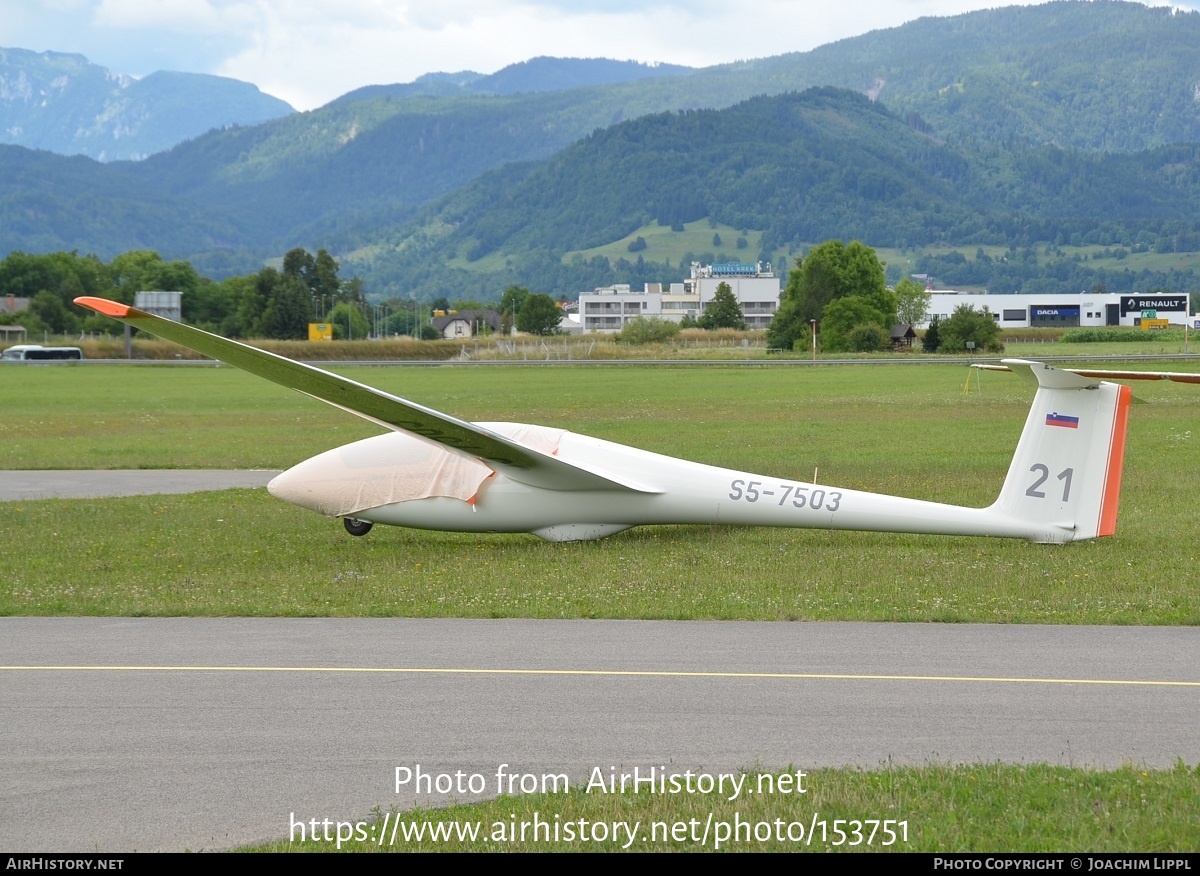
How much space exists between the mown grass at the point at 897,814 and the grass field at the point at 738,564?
0.06ft

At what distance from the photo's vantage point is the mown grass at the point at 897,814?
6.71 meters

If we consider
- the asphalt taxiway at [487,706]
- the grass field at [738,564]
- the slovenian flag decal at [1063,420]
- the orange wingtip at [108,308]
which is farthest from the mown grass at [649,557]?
the orange wingtip at [108,308]

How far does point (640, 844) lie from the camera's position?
675 cm

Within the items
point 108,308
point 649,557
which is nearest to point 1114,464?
point 649,557

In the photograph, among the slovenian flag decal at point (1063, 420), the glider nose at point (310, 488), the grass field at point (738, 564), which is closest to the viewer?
the grass field at point (738, 564)

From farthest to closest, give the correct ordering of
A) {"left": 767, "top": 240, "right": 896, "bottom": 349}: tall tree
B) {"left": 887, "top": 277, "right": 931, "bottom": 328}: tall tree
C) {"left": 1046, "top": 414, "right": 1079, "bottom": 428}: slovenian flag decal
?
{"left": 887, "top": 277, "right": 931, "bottom": 328}: tall tree → {"left": 767, "top": 240, "right": 896, "bottom": 349}: tall tree → {"left": 1046, "top": 414, "right": 1079, "bottom": 428}: slovenian flag decal

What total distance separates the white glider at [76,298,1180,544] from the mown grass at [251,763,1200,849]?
770 cm

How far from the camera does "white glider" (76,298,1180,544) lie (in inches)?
588

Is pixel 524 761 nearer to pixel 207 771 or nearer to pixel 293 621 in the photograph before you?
pixel 207 771

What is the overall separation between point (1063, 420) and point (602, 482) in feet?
17.6

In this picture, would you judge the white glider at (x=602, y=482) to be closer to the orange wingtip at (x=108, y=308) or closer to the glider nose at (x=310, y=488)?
the glider nose at (x=310, y=488)

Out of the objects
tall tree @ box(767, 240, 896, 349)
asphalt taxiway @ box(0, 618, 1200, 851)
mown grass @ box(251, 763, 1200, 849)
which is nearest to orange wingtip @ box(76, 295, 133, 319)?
asphalt taxiway @ box(0, 618, 1200, 851)

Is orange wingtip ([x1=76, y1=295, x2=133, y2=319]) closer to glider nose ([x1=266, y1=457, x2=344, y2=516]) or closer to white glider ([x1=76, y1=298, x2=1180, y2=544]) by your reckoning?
white glider ([x1=76, y1=298, x2=1180, y2=544])
